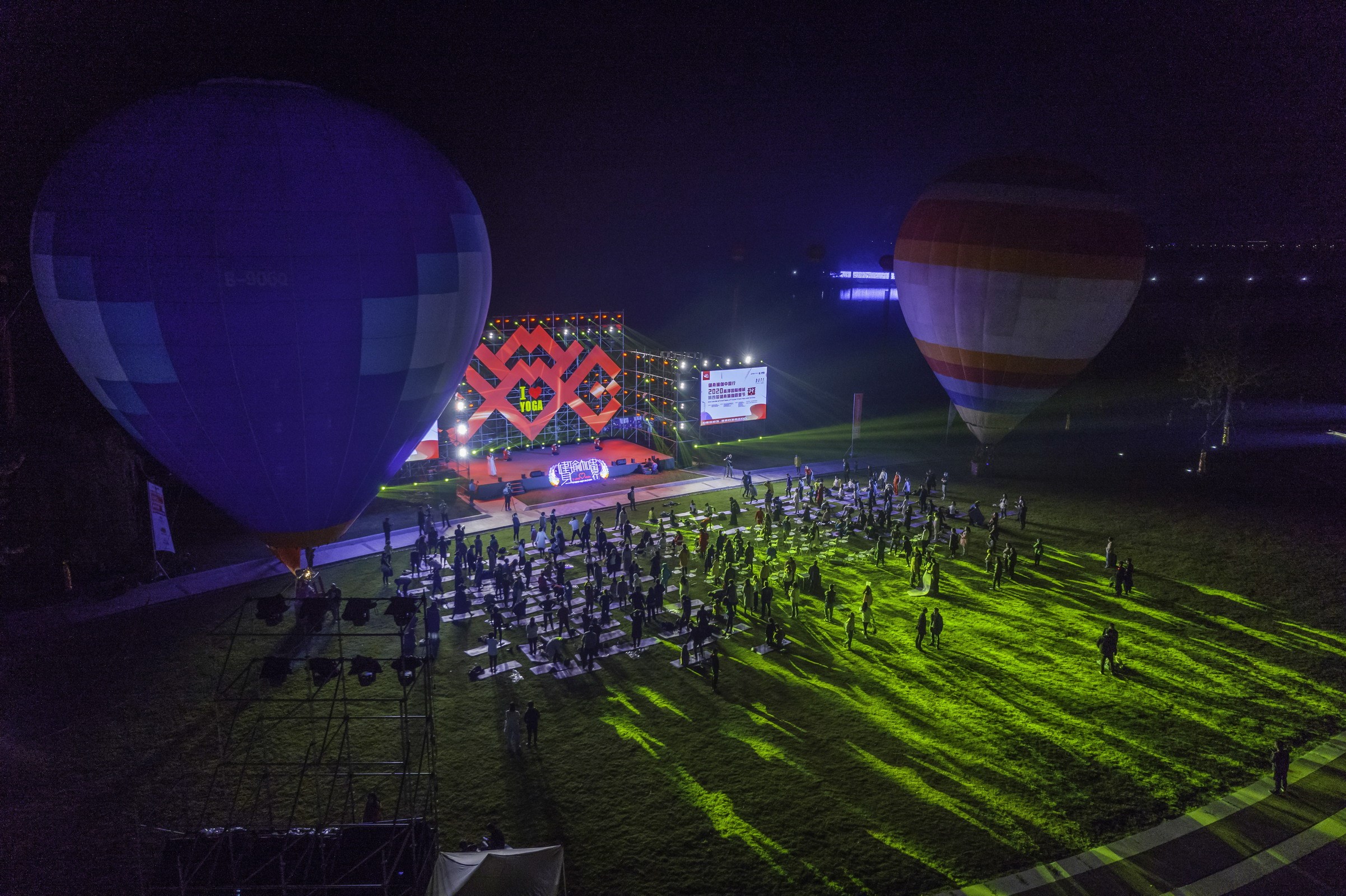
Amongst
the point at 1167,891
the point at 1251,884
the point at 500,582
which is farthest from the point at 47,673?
the point at 1251,884

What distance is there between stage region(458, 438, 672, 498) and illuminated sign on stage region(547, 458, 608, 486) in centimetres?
52

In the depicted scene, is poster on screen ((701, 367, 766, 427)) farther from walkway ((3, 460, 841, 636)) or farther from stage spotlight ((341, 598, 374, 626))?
stage spotlight ((341, 598, 374, 626))

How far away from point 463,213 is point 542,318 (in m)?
19.2

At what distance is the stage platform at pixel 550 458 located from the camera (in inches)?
1205

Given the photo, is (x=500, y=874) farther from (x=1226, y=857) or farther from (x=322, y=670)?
(x=1226, y=857)

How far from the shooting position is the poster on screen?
35406mm

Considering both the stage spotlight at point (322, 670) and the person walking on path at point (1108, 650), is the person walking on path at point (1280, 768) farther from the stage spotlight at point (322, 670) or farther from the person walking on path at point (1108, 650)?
the stage spotlight at point (322, 670)

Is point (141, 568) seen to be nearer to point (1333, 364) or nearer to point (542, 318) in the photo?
point (542, 318)

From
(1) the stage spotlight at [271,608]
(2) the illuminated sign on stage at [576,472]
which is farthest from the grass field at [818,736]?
(2) the illuminated sign on stage at [576,472]

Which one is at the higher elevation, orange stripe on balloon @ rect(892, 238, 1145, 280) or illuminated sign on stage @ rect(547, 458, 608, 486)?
orange stripe on balloon @ rect(892, 238, 1145, 280)

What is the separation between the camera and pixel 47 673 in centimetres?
1495

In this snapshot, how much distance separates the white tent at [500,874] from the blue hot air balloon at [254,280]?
7.81 m

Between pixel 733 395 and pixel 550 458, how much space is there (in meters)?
9.80

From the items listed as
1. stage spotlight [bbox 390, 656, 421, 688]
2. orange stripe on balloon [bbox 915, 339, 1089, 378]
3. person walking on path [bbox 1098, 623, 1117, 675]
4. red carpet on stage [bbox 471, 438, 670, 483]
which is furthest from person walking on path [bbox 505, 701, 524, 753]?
red carpet on stage [bbox 471, 438, 670, 483]
